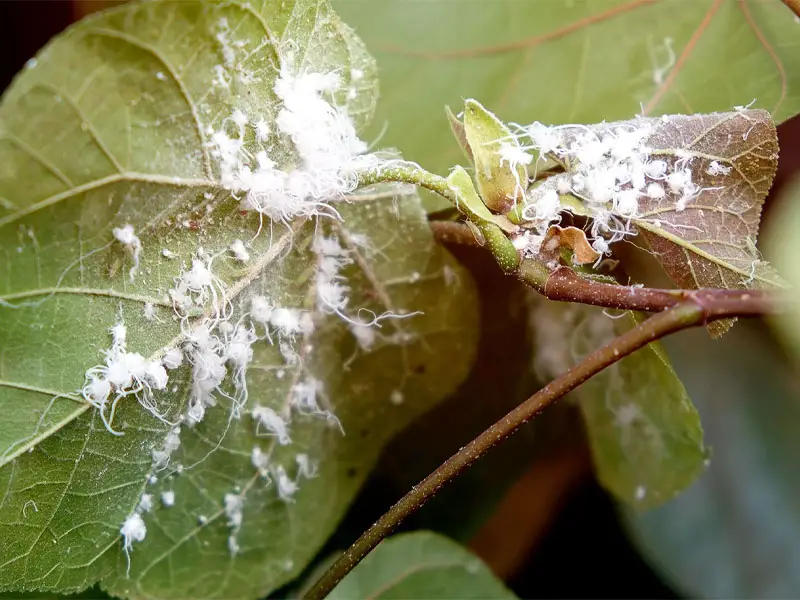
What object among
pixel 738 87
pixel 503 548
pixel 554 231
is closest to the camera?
pixel 554 231

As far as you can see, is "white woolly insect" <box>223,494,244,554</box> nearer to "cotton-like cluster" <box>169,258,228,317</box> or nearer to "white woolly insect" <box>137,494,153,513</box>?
"white woolly insect" <box>137,494,153,513</box>

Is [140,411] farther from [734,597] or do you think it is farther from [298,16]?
[734,597]

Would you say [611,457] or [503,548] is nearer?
[611,457]

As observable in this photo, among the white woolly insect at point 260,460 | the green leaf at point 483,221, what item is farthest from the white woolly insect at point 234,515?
the green leaf at point 483,221

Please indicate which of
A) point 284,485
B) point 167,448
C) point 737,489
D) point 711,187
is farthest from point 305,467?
point 737,489

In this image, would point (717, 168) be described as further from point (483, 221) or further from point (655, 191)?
point (483, 221)

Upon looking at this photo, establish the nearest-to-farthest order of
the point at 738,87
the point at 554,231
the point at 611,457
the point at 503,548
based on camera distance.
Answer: the point at 554,231
the point at 738,87
the point at 611,457
the point at 503,548

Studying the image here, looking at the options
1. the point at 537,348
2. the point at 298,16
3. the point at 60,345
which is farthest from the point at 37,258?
the point at 537,348

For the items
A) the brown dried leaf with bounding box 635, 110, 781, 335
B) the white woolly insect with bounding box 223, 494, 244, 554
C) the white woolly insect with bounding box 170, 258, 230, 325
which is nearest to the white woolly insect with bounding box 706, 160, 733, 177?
the brown dried leaf with bounding box 635, 110, 781, 335
